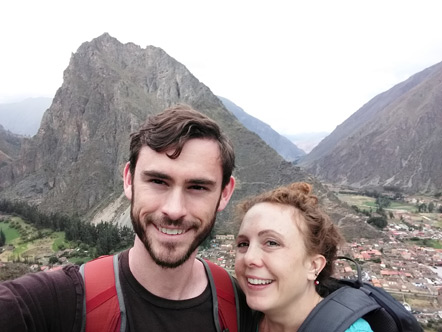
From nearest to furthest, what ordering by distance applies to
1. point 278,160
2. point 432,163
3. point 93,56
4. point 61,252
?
1. point 61,252
2. point 278,160
3. point 93,56
4. point 432,163

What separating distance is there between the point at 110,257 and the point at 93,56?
120 meters

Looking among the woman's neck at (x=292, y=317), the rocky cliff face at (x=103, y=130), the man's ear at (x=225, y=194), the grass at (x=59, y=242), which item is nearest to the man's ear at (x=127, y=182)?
the man's ear at (x=225, y=194)

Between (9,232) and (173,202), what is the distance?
75.4 meters

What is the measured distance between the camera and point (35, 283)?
248 centimetres

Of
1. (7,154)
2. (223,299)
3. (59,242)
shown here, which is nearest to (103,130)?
(59,242)

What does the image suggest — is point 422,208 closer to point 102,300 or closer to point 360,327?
point 360,327

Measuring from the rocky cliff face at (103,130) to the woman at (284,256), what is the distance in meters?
71.1

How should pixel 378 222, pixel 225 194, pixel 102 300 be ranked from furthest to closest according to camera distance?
pixel 378 222, pixel 225 194, pixel 102 300

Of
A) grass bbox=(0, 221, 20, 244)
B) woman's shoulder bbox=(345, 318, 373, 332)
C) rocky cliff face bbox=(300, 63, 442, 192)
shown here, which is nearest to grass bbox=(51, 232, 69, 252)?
grass bbox=(0, 221, 20, 244)

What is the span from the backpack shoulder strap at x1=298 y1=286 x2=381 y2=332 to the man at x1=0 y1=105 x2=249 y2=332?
92 centimetres

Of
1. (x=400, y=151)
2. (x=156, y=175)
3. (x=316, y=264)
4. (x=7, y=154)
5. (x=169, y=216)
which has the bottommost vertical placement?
(x=7, y=154)

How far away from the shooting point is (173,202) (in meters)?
2.87

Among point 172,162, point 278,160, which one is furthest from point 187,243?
point 278,160

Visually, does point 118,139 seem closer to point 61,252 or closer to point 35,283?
point 61,252
